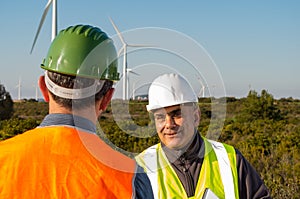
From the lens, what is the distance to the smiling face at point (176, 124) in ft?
10.8

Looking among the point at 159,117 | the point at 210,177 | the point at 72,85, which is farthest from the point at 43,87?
the point at 210,177

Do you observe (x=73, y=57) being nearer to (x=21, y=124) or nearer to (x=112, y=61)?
(x=112, y=61)

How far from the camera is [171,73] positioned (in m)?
2.23

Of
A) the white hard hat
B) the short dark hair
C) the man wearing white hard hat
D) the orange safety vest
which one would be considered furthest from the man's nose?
the orange safety vest

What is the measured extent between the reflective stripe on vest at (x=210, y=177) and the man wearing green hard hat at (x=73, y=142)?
52.3 inches

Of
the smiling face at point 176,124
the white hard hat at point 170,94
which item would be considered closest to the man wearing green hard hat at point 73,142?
the white hard hat at point 170,94

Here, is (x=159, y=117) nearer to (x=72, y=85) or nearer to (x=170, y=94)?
(x=170, y=94)

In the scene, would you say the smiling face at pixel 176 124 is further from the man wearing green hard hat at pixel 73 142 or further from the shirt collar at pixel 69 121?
the shirt collar at pixel 69 121

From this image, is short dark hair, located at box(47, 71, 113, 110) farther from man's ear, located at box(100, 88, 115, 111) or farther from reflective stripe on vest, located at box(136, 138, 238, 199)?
reflective stripe on vest, located at box(136, 138, 238, 199)

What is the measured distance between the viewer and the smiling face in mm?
3291

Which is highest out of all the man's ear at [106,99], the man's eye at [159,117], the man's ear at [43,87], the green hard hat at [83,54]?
the green hard hat at [83,54]

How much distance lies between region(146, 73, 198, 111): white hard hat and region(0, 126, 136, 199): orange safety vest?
2.82 feet

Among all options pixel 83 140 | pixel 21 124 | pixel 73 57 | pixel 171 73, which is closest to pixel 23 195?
pixel 83 140

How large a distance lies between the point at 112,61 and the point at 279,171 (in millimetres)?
8062
